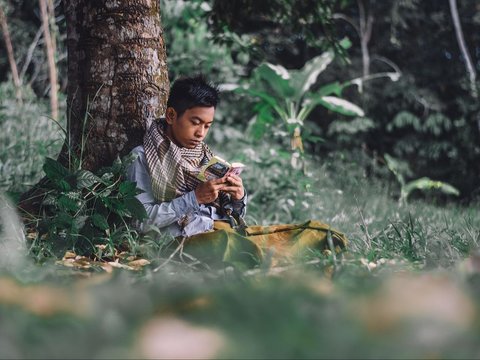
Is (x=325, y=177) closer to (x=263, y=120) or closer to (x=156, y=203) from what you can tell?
(x=263, y=120)

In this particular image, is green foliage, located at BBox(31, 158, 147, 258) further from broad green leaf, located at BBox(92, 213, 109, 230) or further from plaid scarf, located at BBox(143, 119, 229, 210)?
plaid scarf, located at BBox(143, 119, 229, 210)

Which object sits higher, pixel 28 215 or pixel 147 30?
pixel 147 30

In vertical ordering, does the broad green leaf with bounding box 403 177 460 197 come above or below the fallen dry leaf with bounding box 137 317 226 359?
below

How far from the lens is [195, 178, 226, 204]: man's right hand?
2.77 m

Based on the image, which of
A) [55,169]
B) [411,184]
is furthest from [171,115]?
[411,184]

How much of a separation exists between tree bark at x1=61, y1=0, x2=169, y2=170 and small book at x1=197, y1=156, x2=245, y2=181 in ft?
1.42

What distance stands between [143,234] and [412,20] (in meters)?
9.69

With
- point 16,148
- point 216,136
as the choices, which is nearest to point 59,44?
point 216,136

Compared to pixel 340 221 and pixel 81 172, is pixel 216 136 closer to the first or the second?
pixel 340 221

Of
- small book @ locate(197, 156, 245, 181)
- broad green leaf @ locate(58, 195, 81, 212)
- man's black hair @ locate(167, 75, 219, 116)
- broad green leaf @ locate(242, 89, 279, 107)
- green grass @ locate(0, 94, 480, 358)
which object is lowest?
broad green leaf @ locate(242, 89, 279, 107)

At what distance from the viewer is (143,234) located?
9.46 ft

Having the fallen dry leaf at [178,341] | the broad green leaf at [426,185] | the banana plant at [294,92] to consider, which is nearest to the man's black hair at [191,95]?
the fallen dry leaf at [178,341]

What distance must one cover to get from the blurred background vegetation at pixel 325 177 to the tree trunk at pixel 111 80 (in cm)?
21

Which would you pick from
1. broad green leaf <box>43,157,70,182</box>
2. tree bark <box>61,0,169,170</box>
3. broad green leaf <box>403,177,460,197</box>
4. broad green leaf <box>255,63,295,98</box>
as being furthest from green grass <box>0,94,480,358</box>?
broad green leaf <box>403,177,460,197</box>
